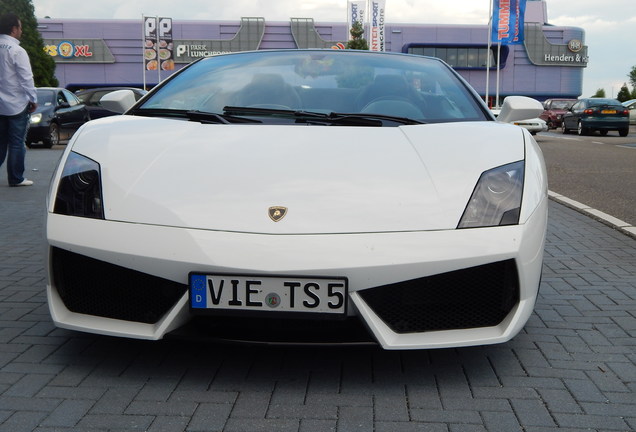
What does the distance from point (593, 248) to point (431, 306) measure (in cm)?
333

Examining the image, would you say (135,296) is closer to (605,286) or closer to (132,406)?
(132,406)

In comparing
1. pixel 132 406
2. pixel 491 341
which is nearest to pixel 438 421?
pixel 491 341

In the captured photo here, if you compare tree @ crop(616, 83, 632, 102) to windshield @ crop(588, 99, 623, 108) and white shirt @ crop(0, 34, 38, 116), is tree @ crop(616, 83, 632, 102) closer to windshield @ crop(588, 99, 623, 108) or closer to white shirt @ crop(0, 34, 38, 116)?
windshield @ crop(588, 99, 623, 108)

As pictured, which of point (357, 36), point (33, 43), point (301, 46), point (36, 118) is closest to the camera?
point (36, 118)

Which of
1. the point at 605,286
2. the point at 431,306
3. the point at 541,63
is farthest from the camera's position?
the point at 541,63

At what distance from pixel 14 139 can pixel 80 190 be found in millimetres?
6323

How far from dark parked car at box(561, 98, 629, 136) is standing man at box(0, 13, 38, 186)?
23388mm

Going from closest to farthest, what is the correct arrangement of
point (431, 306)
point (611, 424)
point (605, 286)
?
point (611, 424), point (431, 306), point (605, 286)

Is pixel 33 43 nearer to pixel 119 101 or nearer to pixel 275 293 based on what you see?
pixel 119 101

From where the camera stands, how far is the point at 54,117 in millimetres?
16672

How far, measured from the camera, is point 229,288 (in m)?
2.55

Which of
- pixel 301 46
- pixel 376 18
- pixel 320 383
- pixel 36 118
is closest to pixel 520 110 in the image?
pixel 320 383

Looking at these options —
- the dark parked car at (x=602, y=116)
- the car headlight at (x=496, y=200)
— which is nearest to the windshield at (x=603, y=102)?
the dark parked car at (x=602, y=116)

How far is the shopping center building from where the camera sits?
63.0 meters
